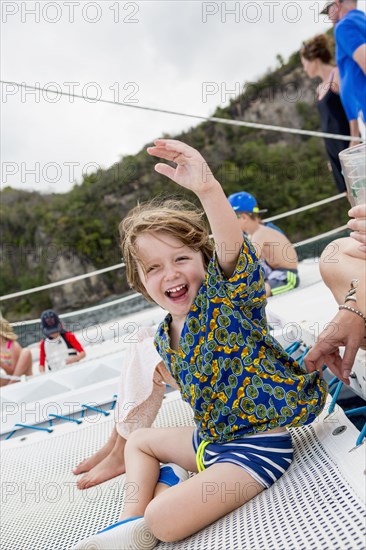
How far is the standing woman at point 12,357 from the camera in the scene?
302 centimetres

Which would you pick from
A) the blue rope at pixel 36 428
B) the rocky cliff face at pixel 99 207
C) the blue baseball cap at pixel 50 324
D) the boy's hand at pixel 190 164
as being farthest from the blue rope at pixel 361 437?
the rocky cliff face at pixel 99 207

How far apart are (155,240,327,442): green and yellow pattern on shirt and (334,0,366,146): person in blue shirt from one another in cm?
140

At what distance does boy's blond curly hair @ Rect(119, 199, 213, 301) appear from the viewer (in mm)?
1038

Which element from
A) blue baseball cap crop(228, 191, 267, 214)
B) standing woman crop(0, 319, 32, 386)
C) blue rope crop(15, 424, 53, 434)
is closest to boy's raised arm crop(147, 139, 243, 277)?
blue rope crop(15, 424, 53, 434)

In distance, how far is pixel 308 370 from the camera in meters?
1.08

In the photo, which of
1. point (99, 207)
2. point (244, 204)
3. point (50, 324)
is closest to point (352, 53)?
point (244, 204)

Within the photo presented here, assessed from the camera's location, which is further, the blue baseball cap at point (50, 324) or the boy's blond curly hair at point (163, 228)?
the blue baseball cap at point (50, 324)

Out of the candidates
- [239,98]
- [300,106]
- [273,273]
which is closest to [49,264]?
[239,98]

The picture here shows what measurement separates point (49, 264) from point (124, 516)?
31.0 metres

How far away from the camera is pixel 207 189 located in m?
0.89

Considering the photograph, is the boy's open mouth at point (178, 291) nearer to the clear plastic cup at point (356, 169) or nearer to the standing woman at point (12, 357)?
the clear plastic cup at point (356, 169)

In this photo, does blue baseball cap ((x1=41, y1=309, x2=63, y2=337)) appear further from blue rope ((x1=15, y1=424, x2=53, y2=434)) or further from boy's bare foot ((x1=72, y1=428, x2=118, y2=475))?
boy's bare foot ((x1=72, y1=428, x2=118, y2=475))

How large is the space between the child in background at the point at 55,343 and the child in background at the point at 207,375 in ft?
6.30

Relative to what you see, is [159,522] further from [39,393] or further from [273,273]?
[273,273]
